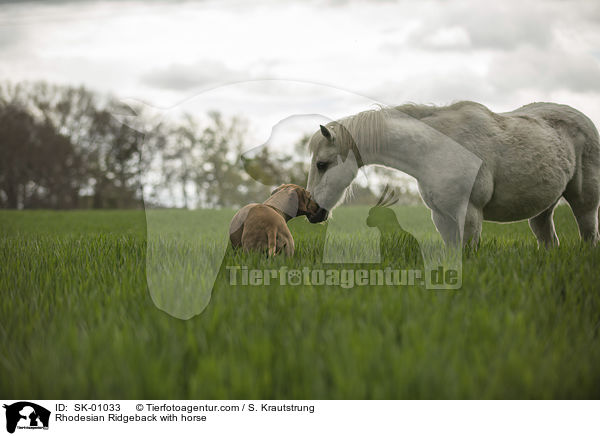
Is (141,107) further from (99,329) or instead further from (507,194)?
(507,194)

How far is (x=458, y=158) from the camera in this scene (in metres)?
3.88

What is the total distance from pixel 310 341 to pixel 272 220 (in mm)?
2169

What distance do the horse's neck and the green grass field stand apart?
1.39 meters

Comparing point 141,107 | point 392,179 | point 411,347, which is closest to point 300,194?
point 392,179

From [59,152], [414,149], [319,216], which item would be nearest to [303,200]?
[319,216]

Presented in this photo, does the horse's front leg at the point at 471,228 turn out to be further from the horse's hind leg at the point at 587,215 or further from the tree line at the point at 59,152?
the tree line at the point at 59,152

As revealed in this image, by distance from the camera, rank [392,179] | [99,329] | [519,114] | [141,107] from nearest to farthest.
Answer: [99,329] < [141,107] < [392,179] < [519,114]

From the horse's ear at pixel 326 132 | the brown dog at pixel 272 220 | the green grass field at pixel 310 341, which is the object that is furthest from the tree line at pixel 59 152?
the green grass field at pixel 310 341

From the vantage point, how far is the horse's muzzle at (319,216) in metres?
4.00

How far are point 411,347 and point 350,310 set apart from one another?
568mm
